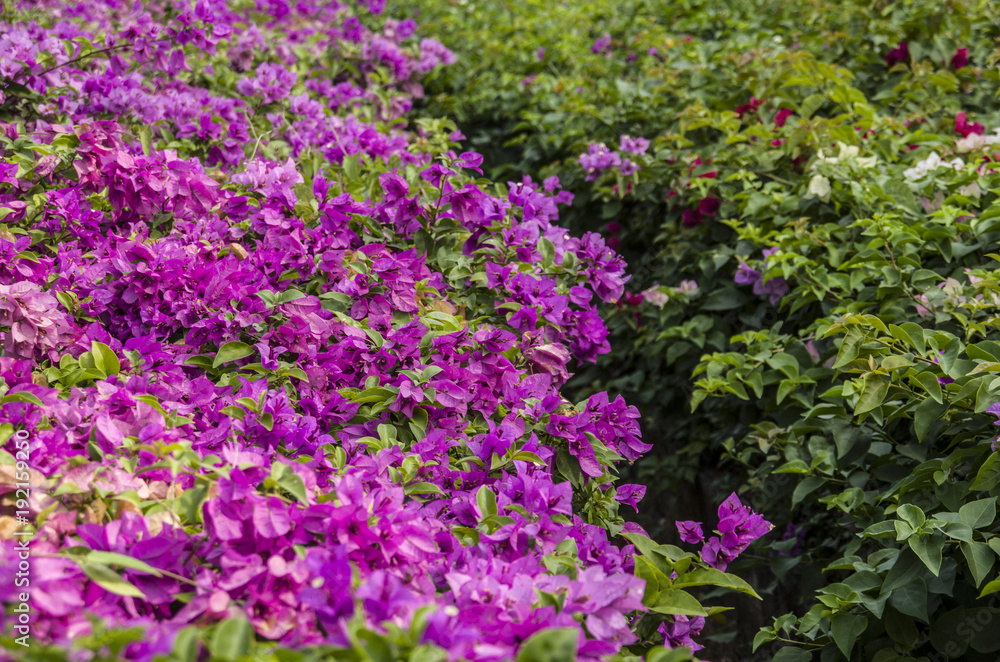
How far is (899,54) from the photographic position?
345 cm

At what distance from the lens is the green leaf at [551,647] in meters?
0.79

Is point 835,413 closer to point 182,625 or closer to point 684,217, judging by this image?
point 684,217

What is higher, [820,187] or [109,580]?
[820,187]

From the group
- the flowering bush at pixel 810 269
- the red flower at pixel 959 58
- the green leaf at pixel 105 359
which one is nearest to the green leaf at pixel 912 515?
the flowering bush at pixel 810 269

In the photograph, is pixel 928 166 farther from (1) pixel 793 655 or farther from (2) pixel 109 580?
(2) pixel 109 580

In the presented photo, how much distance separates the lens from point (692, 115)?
9.71ft

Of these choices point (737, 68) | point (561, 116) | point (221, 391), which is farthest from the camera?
point (561, 116)

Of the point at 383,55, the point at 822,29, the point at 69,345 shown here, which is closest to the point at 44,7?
the point at 383,55

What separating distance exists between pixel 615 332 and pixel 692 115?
0.89 metres

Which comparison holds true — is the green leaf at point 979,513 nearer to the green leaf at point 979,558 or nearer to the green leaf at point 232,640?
the green leaf at point 979,558

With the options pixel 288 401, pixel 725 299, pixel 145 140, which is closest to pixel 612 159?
pixel 725 299

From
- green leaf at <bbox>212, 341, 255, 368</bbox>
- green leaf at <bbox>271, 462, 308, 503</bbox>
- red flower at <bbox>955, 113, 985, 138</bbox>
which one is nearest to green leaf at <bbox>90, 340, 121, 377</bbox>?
green leaf at <bbox>212, 341, 255, 368</bbox>

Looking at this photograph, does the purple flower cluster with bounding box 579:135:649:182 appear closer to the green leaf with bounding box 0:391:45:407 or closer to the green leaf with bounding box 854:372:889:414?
the green leaf with bounding box 854:372:889:414

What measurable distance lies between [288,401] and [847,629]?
122cm
